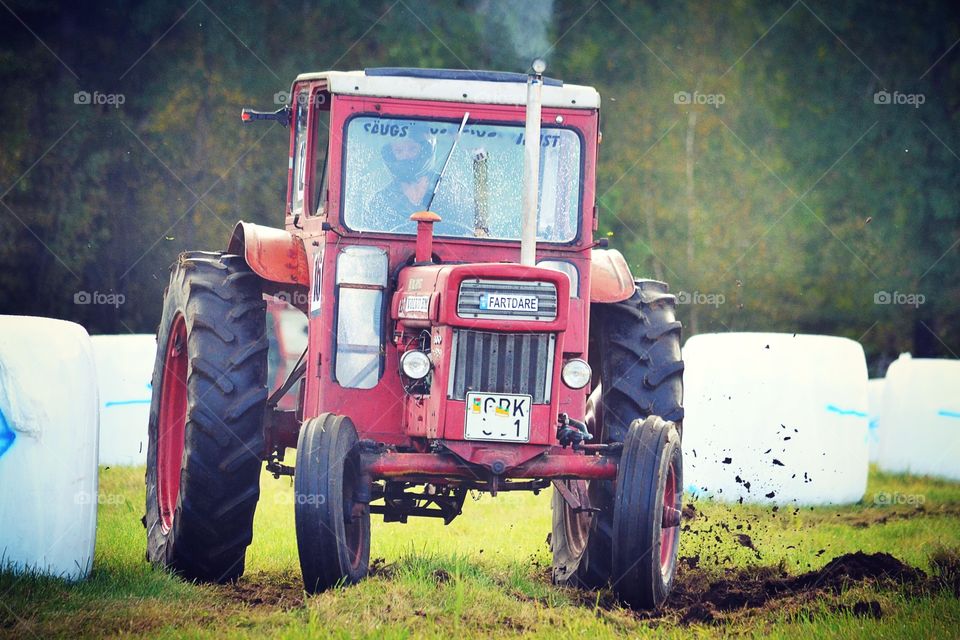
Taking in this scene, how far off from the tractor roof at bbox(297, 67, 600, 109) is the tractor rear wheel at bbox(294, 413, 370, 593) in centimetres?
190

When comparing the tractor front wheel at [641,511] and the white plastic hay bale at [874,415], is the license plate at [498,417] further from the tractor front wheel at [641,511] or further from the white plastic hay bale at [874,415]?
the white plastic hay bale at [874,415]

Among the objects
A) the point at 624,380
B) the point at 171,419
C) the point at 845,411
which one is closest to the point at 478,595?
the point at 624,380

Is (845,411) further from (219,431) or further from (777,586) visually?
(219,431)

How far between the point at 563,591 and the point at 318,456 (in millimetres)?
1829

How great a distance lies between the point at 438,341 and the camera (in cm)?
700

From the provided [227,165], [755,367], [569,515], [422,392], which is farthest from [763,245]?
[422,392]

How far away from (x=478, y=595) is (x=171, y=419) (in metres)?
2.82

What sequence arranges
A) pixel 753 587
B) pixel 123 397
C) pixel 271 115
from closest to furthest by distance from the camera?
pixel 753 587 → pixel 271 115 → pixel 123 397

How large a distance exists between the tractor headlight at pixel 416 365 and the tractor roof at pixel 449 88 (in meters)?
1.50

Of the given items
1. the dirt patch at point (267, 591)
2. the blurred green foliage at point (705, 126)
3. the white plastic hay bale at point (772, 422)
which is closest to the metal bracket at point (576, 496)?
the dirt patch at point (267, 591)

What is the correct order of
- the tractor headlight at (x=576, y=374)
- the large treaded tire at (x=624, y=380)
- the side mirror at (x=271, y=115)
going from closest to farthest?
the tractor headlight at (x=576, y=374), the large treaded tire at (x=624, y=380), the side mirror at (x=271, y=115)

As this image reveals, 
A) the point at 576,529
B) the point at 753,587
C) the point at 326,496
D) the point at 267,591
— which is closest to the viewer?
the point at 326,496

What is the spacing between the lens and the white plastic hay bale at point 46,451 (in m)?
7.06

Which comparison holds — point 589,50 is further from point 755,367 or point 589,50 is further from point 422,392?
point 422,392
